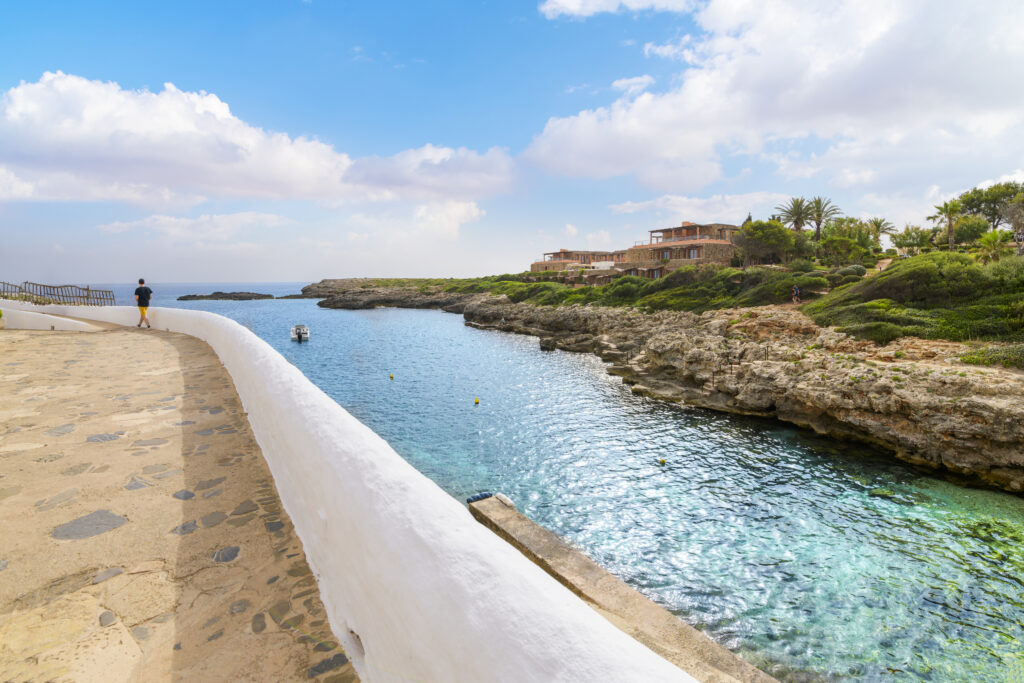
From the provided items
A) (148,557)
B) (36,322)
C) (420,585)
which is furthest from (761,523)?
(36,322)

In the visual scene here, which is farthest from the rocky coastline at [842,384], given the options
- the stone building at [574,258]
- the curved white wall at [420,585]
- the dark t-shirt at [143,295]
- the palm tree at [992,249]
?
the stone building at [574,258]

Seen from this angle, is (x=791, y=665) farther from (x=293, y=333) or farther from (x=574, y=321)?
(x=293, y=333)

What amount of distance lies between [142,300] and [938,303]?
1578 inches

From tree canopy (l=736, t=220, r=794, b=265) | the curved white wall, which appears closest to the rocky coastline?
tree canopy (l=736, t=220, r=794, b=265)

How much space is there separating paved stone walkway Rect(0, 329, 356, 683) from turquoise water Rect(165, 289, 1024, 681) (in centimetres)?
949

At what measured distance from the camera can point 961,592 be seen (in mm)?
10602

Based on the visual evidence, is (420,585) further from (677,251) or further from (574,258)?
(574,258)

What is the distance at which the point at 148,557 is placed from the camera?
3.82m

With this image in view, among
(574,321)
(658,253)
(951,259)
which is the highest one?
(658,253)

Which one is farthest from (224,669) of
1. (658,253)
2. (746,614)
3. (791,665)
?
(658,253)

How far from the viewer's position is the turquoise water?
30.8 feet

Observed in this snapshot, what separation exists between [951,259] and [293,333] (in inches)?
2264

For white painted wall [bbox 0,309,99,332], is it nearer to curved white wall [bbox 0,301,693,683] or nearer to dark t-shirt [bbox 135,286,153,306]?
dark t-shirt [bbox 135,286,153,306]

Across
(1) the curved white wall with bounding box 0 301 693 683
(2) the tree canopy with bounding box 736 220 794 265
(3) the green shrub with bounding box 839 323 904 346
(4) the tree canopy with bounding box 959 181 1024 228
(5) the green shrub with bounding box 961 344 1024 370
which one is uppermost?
(4) the tree canopy with bounding box 959 181 1024 228
